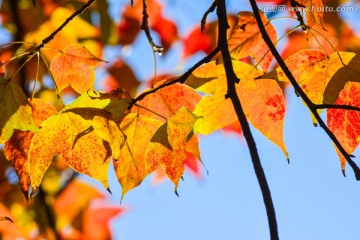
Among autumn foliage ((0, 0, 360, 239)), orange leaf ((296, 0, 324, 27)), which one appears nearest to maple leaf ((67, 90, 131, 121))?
autumn foliage ((0, 0, 360, 239))

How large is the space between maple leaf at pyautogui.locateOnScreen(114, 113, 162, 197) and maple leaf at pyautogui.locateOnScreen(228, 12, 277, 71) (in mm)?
168

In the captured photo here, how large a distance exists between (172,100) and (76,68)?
5.5 inches

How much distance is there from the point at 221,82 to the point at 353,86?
167 millimetres

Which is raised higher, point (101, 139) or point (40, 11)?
point (40, 11)

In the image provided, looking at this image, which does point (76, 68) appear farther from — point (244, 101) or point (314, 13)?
point (314, 13)

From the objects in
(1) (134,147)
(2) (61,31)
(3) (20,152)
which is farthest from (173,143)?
(2) (61,31)

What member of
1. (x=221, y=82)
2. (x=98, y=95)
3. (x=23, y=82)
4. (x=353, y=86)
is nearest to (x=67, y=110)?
(x=98, y=95)

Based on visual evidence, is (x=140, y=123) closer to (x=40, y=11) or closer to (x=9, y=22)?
(x=40, y=11)

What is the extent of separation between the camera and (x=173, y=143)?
0.71 metres

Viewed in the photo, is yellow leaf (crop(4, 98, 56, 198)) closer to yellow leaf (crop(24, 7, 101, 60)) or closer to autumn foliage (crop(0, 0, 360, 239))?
autumn foliage (crop(0, 0, 360, 239))

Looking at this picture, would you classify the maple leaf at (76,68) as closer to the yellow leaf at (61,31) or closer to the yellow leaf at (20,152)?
the yellow leaf at (20,152)

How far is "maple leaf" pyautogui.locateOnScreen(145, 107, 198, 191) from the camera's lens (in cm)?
70

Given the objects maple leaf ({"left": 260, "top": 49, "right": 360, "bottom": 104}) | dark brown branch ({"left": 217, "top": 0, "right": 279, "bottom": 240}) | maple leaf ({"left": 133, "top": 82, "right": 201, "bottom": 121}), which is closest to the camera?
dark brown branch ({"left": 217, "top": 0, "right": 279, "bottom": 240})

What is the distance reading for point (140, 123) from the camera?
31.1 inches
